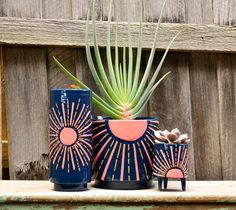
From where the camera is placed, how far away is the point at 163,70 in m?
1.71

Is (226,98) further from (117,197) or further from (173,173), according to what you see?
(117,197)

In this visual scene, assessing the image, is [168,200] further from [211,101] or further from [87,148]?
[211,101]

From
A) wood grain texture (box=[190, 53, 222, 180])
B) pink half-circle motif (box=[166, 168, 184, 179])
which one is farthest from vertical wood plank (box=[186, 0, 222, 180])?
pink half-circle motif (box=[166, 168, 184, 179])

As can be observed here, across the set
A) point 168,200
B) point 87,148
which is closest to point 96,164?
point 87,148

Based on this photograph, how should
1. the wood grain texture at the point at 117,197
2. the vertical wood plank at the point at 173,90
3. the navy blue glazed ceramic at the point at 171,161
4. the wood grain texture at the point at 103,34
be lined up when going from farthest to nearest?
the vertical wood plank at the point at 173,90, the wood grain texture at the point at 103,34, the navy blue glazed ceramic at the point at 171,161, the wood grain texture at the point at 117,197

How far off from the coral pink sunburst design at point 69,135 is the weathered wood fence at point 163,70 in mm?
301

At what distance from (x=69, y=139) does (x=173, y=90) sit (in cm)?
51

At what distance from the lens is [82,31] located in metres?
1.63

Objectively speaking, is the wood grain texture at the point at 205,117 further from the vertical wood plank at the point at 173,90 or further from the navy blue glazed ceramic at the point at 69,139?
the navy blue glazed ceramic at the point at 69,139

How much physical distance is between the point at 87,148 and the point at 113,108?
5.4 inches

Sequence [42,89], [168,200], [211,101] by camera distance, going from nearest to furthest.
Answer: [168,200]
[42,89]
[211,101]

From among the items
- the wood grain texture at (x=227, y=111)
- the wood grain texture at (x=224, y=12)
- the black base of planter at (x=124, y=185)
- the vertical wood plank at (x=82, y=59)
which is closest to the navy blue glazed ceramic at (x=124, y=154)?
the black base of planter at (x=124, y=185)

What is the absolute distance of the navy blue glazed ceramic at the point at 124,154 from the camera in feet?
4.45

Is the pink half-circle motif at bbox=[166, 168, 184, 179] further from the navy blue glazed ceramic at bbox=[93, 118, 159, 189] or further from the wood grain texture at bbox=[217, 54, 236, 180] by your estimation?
the wood grain texture at bbox=[217, 54, 236, 180]
